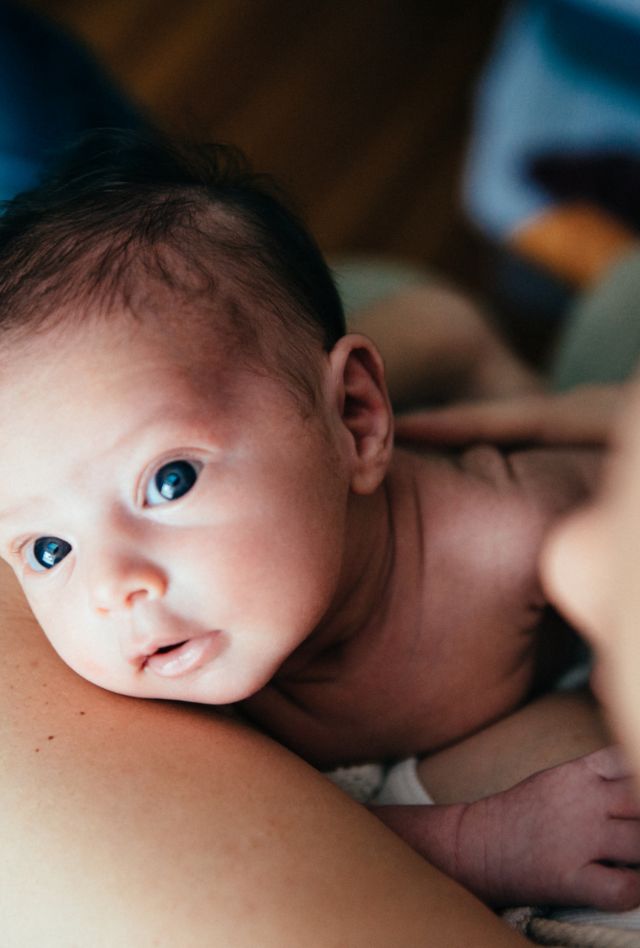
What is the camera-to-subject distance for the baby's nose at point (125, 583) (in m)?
0.70

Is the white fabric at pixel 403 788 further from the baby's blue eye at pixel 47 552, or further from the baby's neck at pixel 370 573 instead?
the baby's blue eye at pixel 47 552

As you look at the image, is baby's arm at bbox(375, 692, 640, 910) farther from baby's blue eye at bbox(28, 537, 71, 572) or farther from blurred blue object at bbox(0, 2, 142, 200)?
blurred blue object at bbox(0, 2, 142, 200)

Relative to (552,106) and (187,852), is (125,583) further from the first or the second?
(552,106)

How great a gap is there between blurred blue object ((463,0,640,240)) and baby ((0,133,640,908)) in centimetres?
91

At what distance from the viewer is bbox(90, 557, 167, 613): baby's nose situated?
70 centimetres

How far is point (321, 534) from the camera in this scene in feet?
2.53

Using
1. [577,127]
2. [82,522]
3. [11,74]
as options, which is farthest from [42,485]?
[577,127]

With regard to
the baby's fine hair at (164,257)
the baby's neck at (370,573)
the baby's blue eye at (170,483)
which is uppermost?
the baby's fine hair at (164,257)

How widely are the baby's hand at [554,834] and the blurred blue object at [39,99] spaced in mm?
730

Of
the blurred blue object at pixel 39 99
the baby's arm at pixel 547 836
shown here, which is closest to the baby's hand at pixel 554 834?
the baby's arm at pixel 547 836

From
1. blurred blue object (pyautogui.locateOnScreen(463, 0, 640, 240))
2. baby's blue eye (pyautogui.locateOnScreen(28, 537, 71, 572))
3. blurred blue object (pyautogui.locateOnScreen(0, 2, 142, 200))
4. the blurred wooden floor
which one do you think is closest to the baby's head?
baby's blue eye (pyautogui.locateOnScreen(28, 537, 71, 572))

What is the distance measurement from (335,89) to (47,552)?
6.83 feet

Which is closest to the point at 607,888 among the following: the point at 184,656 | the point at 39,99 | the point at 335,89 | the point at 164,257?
the point at 184,656

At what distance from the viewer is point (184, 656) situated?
728mm
